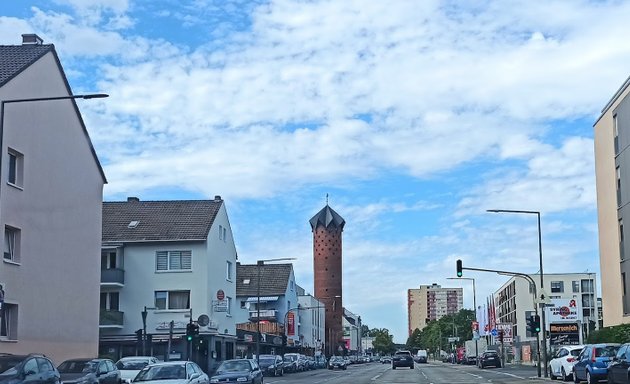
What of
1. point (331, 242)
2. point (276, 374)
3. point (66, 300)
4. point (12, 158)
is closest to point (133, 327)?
point (276, 374)

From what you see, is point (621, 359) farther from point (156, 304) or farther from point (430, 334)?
point (430, 334)

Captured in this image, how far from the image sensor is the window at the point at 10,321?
31.4 metres

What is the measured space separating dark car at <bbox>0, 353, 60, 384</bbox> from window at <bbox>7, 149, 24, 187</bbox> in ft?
42.9

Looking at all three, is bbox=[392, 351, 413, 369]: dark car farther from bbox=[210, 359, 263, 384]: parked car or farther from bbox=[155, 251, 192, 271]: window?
bbox=[210, 359, 263, 384]: parked car

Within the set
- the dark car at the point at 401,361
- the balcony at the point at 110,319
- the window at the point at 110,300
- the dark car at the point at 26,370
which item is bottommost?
the dark car at the point at 401,361

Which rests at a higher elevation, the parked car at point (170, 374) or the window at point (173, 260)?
the window at point (173, 260)

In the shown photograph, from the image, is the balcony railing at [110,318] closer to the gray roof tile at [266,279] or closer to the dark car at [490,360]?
the dark car at [490,360]

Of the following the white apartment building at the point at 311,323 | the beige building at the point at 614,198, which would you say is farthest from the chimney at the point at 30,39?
the white apartment building at the point at 311,323

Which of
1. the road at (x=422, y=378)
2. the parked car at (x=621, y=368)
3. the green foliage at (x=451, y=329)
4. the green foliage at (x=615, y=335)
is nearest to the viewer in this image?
the parked car at (x=621, y=368)

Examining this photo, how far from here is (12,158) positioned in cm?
3278

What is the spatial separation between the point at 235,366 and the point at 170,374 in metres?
8.94

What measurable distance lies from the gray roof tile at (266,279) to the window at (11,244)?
2330 inches

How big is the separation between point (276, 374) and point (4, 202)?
37.6 meters

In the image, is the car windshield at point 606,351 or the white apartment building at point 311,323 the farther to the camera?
the white apartment building at point 311,323
